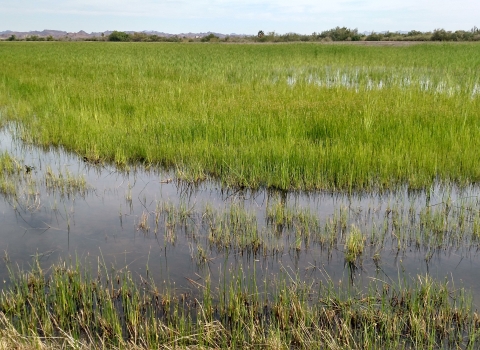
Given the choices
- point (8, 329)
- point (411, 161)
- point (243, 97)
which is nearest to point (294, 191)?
point (411, 161)

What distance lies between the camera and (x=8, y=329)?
2781 millimetres

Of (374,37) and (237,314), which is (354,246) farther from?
(374,37)

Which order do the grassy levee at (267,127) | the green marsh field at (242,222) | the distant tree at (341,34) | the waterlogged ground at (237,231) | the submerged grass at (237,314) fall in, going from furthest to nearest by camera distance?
the distant tree at (341,34), the grassy levee at (267,127), the waterlogged ground at (237,231), the green marsh field at (242,222), the submerged grass at (237,314)

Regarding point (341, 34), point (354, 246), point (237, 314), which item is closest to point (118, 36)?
point (341, 34)

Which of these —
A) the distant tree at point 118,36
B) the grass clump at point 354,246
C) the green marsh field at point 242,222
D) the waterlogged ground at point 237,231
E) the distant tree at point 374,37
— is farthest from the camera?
the distant tree at point 118,36

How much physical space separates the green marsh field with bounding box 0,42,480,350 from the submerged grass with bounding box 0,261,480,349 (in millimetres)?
16

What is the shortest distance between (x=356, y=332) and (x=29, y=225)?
10.9ft

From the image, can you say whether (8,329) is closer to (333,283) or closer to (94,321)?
(94,321)

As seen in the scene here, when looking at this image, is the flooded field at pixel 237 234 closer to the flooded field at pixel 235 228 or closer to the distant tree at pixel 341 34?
the flooded field at pixel 235 228

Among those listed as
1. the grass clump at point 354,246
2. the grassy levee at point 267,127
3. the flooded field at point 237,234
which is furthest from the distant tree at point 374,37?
the grass clump at point 354,246

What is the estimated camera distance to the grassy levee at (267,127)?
5762 mm

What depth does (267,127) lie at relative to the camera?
7250 mm

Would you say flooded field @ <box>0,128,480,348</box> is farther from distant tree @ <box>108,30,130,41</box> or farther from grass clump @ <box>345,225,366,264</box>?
distant tree @ <box>108,30,130,41</box>

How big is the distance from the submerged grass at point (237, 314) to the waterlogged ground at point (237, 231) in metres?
0.23
